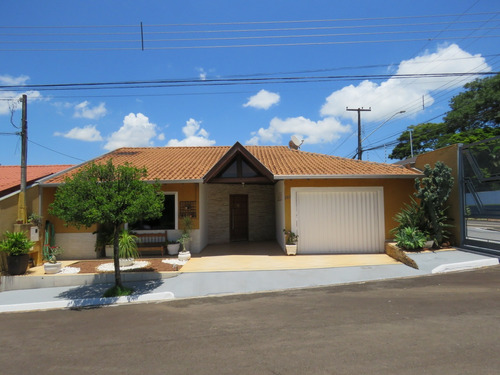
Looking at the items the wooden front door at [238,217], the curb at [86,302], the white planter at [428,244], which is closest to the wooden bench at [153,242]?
the curb at [86,302]

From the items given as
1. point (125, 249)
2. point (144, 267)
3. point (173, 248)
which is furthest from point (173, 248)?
point (125, 249)

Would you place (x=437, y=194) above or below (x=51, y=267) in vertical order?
above

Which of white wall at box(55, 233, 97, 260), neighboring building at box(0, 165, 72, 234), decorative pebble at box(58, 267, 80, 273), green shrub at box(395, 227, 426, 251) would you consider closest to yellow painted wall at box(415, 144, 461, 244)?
green shrub at box(395, 227, 426, 251)

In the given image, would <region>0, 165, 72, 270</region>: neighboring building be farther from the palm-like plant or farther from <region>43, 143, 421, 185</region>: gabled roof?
the palm-like plant

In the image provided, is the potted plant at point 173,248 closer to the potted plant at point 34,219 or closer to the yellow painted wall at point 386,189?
the yellow painted wall at point 386,189

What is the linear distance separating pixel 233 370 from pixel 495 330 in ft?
12.6

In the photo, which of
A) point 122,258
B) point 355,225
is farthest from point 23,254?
point 355,225

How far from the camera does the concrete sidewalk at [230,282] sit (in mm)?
7352

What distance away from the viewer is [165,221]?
12055 millimetres

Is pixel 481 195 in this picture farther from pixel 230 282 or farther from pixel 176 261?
pixel 176 261

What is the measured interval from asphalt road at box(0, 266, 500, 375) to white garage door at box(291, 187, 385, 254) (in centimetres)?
442

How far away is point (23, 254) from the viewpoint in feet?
29.8

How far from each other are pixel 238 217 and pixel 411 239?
27.0ft

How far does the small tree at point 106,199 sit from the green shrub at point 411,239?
7.80 meters
